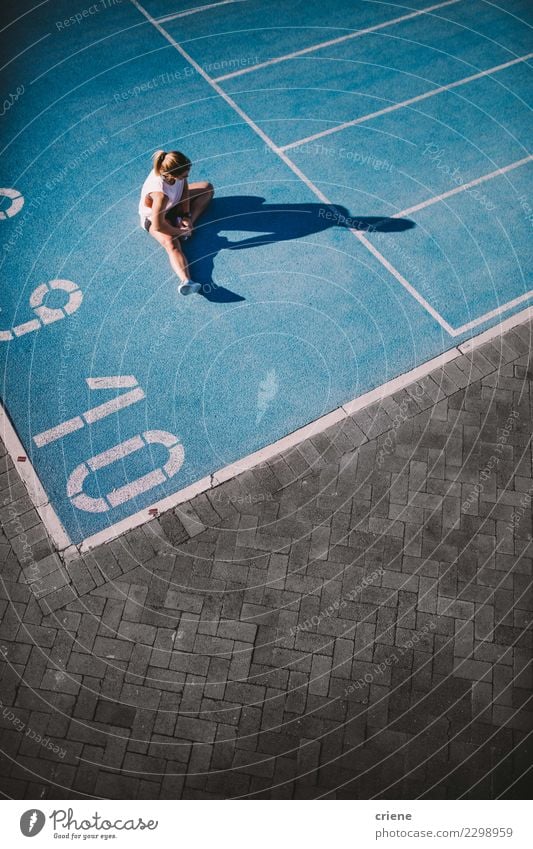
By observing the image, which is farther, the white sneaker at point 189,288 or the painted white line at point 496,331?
the white sneaker at point 189,288

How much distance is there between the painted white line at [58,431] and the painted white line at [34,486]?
0.74 ft

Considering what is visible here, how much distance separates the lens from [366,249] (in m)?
10.5

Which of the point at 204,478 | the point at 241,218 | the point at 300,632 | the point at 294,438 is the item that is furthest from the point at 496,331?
the point at 300,632

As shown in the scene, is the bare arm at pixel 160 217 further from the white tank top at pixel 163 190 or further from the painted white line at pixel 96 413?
the painted white line at pixel 96 413

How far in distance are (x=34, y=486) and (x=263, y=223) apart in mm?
5525

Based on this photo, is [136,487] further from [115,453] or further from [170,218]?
[170,218]

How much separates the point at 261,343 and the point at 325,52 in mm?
7828

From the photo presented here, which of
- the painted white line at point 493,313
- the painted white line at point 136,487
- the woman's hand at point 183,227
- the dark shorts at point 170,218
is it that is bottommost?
the painted white line at point 136,487

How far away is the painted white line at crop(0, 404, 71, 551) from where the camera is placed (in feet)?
24.9

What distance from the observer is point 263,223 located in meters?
10.7

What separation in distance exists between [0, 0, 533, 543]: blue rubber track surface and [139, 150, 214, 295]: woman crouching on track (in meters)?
0.23

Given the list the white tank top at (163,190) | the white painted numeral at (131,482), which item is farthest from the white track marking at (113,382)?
the white tank top at (163,190)

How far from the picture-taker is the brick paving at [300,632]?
630cm

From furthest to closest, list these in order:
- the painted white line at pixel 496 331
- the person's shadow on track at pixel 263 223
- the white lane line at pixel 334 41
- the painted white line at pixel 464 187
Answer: the white lane line at pixel 334 41 → the painted white line at pixel 464 187 → the person's shadow on track at pixel 263 223 → the painted white line at pixel 496 331
